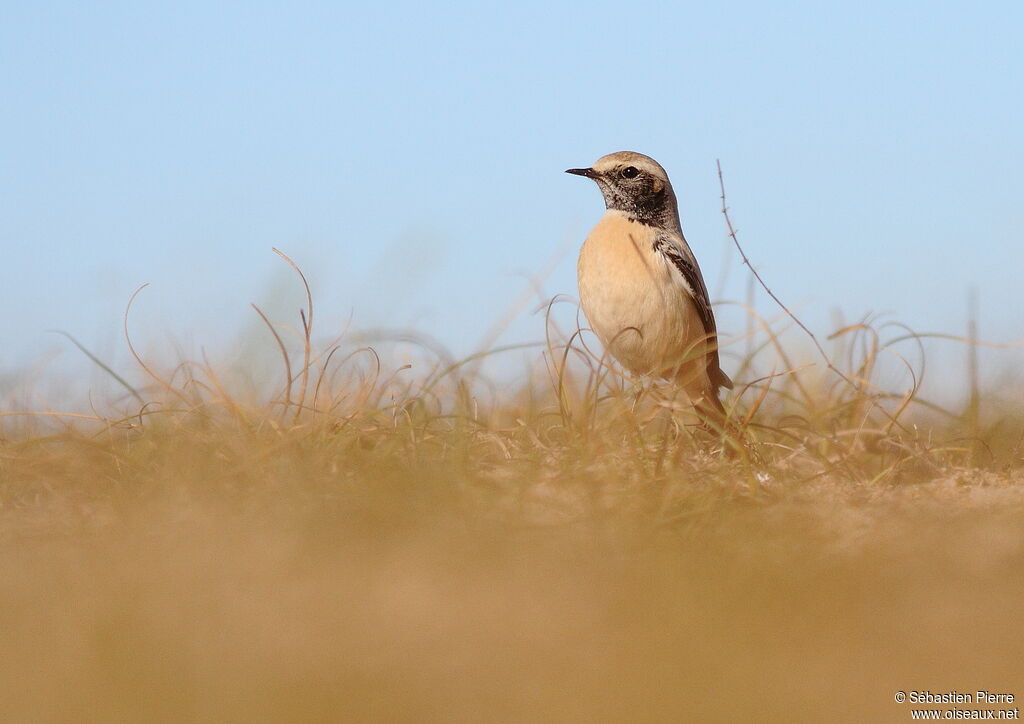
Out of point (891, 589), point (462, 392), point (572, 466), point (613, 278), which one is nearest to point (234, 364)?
point (462, 392)

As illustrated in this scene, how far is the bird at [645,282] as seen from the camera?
717cm

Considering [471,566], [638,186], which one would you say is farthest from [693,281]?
[471,566]

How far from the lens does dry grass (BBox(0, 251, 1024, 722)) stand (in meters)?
3.02

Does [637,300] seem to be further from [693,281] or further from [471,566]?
[471,566]

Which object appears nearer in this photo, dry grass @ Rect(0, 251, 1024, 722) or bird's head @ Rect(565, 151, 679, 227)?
dry grass @ Rect(0, 251, 1024, 722)

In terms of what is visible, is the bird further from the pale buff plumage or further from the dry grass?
the dry grass

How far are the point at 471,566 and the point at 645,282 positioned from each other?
12.3 feet

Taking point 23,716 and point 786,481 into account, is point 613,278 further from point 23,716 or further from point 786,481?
point 23,716

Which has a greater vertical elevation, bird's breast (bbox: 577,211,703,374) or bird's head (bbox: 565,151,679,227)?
bird's head (bbox: 565,151,679,227)

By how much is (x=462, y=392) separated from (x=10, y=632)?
3.37m

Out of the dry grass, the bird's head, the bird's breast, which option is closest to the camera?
the dry grass

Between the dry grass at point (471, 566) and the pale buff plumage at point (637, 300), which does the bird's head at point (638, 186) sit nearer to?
the pale buff plumage at point (637, 300)

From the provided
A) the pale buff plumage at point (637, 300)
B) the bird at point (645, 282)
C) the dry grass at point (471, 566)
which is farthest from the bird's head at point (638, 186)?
the dry grass at point (471, 566)

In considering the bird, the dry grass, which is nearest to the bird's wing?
the bird
